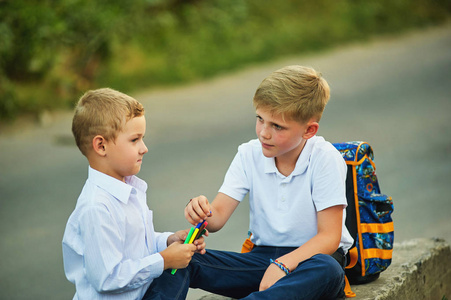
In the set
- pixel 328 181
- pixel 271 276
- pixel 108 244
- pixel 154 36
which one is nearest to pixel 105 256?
pixel 108 244

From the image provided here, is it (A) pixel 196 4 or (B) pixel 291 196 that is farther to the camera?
(A) pixel 196 4

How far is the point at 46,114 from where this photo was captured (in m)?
6.44

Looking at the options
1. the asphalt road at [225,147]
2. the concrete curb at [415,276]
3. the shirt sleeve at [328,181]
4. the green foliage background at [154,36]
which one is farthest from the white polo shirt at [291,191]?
the green foliage background at [154,36]

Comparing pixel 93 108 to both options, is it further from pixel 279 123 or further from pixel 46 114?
pixel 46 114

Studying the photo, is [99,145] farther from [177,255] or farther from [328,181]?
[328,181]

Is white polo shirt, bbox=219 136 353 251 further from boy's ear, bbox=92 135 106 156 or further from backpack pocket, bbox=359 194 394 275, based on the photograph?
boy's ear, bbox=92 135 106 156

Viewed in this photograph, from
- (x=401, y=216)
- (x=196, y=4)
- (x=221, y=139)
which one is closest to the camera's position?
(x=401, y=216)

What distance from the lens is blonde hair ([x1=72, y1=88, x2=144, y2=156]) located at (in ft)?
6.47

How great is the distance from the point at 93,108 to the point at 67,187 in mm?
3260

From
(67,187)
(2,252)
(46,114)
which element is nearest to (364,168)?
(2,252)

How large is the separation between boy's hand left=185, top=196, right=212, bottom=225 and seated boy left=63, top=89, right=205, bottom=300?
0.15 m

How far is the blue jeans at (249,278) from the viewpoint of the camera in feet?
6.65

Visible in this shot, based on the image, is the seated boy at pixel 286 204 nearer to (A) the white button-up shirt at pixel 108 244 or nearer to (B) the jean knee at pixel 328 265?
(B) the jean knee at pixel 328 265

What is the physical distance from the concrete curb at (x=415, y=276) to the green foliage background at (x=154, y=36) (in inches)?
178
